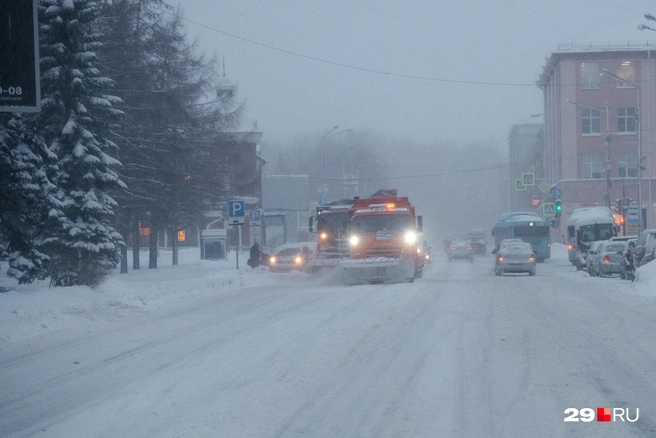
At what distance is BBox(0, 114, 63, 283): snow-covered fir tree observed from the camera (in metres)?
18.2

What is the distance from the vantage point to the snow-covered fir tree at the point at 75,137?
24.5m

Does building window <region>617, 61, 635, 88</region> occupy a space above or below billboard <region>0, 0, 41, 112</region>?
above

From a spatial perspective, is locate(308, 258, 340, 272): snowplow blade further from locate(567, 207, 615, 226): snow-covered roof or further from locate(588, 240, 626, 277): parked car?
locate(567, 207, 615, 226): snow-covered roof

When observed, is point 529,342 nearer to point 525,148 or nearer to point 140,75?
point 140,75

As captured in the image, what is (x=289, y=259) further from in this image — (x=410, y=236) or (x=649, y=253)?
(x=649, y=253)

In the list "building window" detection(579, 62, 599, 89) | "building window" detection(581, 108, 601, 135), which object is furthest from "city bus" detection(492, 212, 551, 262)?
"building window" detection(579, 62, 599, 89)

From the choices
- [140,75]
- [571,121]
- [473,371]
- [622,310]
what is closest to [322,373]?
[473,371]

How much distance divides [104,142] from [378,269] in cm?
1087

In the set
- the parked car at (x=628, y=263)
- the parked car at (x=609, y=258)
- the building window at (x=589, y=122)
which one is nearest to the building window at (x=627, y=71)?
the building window at (x=589, y=122)

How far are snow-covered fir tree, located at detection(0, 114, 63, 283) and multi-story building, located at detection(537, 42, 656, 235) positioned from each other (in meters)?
59.1

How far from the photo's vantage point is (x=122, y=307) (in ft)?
68.9

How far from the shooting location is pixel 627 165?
75.1m

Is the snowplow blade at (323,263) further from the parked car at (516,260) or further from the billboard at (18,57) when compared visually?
the billboard at (18,57)

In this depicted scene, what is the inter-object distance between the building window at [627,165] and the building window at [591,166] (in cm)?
192
